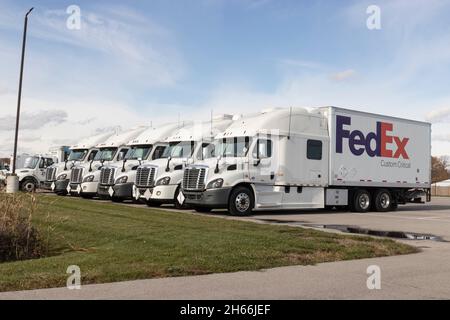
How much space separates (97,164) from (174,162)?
22.9 ft

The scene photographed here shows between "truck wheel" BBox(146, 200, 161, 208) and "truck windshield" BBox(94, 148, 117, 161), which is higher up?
"truck windshield" BBox(94, 148, 117, 161)

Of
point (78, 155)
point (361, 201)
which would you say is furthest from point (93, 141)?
point (361, 201)

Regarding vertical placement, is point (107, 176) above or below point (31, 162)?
below

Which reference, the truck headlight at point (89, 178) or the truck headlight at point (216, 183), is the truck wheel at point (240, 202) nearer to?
the truck headlight at point (216, 183)

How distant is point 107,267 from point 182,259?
126cm

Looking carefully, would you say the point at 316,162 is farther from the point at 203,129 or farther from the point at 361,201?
the point at 203,129

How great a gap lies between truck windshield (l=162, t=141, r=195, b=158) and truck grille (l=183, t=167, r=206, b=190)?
252 cm

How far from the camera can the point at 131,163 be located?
79.4 feet

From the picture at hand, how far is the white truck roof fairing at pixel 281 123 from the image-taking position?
745 inches

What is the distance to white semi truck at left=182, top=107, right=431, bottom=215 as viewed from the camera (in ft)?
60.1

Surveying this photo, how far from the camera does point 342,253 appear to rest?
980 centimetres

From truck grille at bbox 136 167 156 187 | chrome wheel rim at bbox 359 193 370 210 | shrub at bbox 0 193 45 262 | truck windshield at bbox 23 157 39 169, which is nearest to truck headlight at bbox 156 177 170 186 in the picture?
truck grille at bbox 136 167 156 187

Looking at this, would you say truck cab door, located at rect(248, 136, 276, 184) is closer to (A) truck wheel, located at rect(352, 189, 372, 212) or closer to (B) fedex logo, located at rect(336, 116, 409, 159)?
(B) fedex logo, located at rect(336, 116, 409, 159)

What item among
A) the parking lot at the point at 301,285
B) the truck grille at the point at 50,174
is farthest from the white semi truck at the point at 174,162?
the parking lot at the point at 301,285
